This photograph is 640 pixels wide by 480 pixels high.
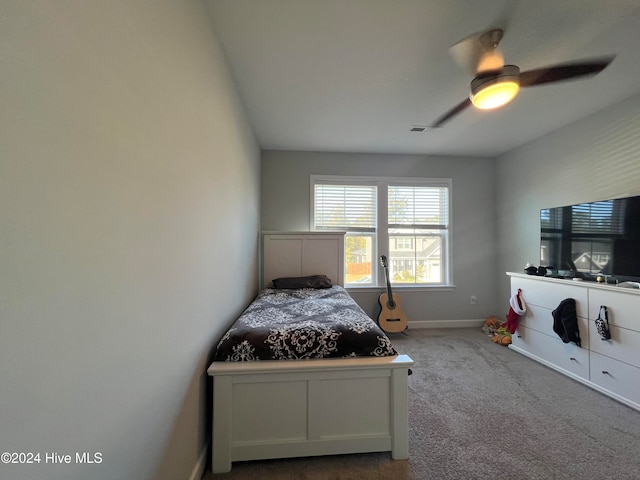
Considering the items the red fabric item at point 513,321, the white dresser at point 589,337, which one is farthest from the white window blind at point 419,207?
the red fabric item at point 513,321

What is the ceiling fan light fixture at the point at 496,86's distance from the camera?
161 centimetres

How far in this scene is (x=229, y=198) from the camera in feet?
6.47

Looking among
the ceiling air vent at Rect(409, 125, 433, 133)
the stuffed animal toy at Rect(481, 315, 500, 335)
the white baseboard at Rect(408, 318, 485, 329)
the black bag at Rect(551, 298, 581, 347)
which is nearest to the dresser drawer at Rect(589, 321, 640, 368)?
the black bag at Rect(551, 298, 581, 347)

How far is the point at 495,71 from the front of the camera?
163 cm

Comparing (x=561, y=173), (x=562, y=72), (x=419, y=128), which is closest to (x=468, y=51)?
(x=562, y=72)

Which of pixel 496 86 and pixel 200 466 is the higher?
pixel 496 86

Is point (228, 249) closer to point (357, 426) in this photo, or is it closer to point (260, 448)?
point (260, 448)

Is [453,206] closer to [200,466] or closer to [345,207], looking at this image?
[345,207]

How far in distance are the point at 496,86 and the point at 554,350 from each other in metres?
2.54

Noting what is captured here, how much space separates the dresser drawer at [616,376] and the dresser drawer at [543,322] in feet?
0.49

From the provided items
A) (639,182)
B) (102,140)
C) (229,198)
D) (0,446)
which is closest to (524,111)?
(639,182)

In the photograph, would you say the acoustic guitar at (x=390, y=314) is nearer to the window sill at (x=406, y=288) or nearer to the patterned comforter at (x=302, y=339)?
the window sill at (x=406, y=288)

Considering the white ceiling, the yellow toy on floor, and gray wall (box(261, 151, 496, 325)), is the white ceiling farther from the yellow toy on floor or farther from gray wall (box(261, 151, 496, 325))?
the yellow toy on floor

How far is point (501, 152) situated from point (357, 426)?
4128 millimetres
